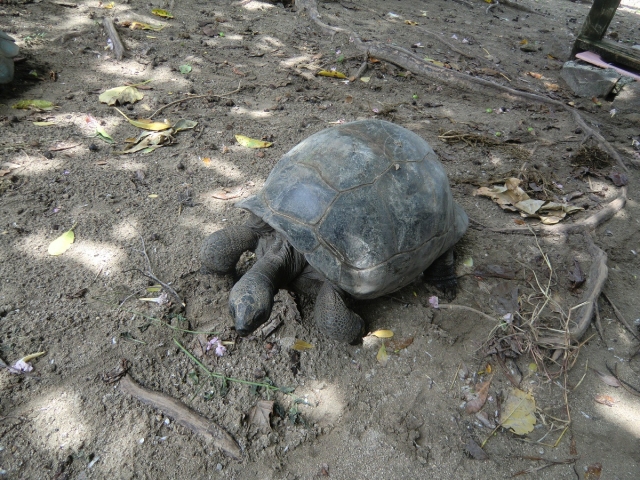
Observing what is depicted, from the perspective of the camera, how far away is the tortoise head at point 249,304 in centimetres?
212

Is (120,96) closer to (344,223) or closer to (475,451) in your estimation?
(344,223)

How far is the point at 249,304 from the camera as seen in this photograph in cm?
212

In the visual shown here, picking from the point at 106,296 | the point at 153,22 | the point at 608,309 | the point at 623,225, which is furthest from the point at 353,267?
the point at 153,22

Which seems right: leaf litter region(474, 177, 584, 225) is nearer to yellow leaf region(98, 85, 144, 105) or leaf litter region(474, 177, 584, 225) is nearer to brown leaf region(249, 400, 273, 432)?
brown leaf region(249, 400, 273, 432)

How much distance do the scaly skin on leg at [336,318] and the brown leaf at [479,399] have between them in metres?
0.70

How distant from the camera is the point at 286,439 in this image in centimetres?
208

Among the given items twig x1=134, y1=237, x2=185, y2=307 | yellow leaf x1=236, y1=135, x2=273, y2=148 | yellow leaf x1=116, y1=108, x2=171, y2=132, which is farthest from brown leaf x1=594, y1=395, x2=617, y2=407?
yellow leaf x1=116, y1=108, x2=171, y2=132

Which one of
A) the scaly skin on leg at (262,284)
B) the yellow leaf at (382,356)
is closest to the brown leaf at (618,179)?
the yellow leaf at (382,356)

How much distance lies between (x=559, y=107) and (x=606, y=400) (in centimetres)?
383

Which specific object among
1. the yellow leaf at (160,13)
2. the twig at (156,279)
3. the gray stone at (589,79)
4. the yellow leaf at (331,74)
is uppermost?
the gray stone at (589,79)

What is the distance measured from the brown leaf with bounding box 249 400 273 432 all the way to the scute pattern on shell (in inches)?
29.2

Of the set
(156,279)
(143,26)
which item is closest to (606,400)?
(156,279)

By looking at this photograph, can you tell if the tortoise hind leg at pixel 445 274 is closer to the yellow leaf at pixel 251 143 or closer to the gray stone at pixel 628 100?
the yellow leaf at pixel 251 143

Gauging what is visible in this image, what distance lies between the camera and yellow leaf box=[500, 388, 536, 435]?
7.07 feet
